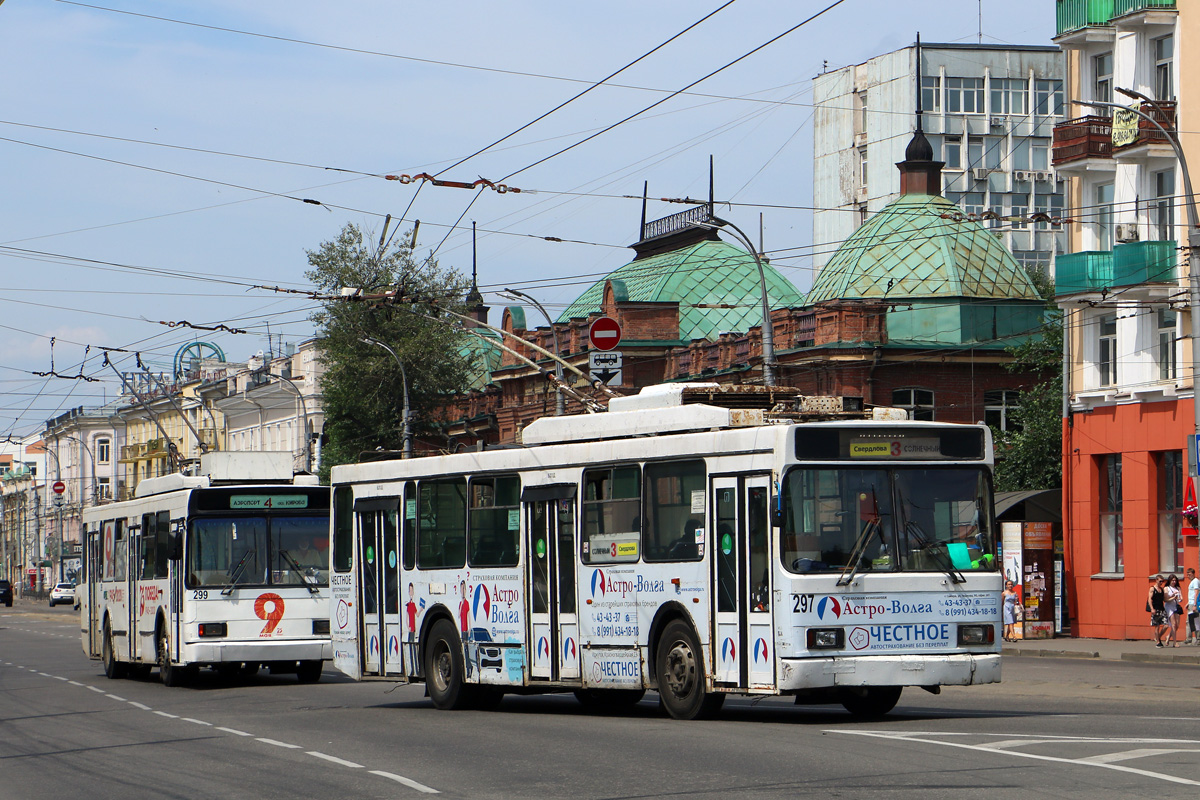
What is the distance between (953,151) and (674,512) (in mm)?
82037

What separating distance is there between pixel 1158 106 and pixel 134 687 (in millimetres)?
23398

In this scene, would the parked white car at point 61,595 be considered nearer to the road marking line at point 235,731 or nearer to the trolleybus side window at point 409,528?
the trolleybus side window at point 409,528

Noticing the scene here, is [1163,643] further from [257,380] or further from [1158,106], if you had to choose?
[257,380]

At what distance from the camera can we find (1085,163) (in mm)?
39938

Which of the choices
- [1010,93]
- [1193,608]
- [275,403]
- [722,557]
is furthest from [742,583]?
[1010,93]

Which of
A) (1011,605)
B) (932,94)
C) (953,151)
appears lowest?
(1011,605)

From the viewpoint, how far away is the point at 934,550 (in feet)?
50.6

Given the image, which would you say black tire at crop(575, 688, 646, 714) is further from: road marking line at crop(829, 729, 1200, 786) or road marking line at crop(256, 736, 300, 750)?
road marking line at crop(829, 729, 1200, 786)

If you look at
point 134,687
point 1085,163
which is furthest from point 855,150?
point 134,687

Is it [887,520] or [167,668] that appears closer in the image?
[887,520]

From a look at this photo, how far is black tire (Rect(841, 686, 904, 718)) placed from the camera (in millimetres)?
16016

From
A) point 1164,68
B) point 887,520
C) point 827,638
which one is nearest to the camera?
point 827,638

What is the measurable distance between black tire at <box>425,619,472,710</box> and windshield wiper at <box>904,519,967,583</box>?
5638mm

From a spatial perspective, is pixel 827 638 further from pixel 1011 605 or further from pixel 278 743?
pixel 1011 605
